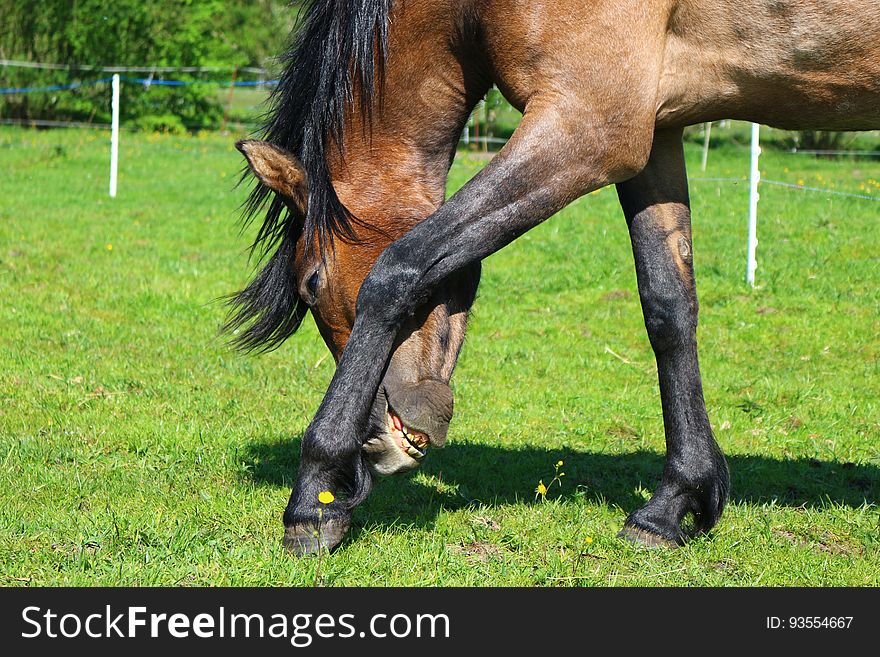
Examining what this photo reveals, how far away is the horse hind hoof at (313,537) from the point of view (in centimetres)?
382

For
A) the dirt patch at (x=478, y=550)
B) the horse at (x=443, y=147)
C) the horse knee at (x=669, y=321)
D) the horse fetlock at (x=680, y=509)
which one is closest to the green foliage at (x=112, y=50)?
the horse at (x=443, y=147)

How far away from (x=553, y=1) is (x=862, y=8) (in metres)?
1.06

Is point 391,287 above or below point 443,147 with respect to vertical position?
below

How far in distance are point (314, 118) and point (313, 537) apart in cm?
159

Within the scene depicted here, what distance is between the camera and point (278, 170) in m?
3.82

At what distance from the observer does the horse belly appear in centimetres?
355

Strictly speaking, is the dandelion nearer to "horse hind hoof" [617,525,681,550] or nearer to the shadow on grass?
the shadow on grass

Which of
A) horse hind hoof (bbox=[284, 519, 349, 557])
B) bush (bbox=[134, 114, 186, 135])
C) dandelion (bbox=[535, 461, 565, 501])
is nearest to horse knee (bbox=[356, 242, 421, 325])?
horse hind hoof (bbox=[284, 519, 349, 557])

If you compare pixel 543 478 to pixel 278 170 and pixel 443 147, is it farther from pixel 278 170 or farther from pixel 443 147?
pixel 278 170

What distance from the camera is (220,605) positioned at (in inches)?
130

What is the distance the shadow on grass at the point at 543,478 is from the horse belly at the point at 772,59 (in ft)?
6.24

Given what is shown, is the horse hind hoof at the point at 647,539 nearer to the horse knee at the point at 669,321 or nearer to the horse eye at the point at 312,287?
the horse knee at the point at 669,321

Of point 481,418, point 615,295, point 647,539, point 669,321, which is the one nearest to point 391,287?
point 669,321

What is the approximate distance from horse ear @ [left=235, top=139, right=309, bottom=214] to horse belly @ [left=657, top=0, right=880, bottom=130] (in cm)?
136
